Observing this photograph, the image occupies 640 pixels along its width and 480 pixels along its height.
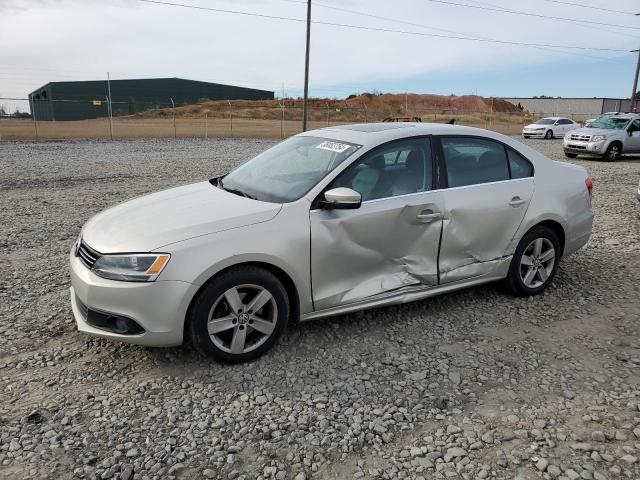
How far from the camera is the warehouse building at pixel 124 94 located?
2164 inches

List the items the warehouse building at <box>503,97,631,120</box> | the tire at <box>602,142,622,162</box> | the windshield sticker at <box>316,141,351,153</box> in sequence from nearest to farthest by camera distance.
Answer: the windshield sticker at <box>316,141,351,153</box>
the tire at <box>602,142,622,162</box>
the warehouse building at <box>503,97,631,120</box>

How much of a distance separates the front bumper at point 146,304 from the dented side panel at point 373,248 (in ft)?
3.12

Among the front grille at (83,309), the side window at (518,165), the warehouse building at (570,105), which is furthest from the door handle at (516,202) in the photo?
the warehouse building at (570,105)

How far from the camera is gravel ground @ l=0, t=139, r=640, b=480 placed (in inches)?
105

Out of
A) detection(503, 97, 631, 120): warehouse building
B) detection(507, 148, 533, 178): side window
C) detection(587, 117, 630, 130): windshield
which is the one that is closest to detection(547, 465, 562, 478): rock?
detection(507, 148, 533, 178): side window

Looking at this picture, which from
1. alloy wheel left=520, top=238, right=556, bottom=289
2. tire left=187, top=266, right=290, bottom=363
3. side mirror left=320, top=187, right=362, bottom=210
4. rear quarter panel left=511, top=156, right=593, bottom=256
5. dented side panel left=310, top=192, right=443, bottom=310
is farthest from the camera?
alloy wheel left=520, top=238, right=556, bottom=289

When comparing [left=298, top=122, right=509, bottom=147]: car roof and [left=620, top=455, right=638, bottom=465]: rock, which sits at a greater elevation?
[left=298, top=122, right=509, bottom=147]: car roof

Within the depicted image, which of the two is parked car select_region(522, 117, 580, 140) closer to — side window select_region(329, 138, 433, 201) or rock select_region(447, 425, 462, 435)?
side window select_region(329, 138, 433, 201)

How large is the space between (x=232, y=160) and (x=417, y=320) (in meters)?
12.2

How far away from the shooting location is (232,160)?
51.3 ft

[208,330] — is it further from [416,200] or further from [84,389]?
[416,200]

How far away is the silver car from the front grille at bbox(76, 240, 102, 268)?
15 millimetres

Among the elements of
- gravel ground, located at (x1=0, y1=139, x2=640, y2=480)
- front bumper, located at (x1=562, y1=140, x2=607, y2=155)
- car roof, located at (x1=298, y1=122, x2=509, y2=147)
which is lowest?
gravel ground, located at (x1=0, y1=139, x2=640, y2=480)

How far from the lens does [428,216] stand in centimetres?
405
